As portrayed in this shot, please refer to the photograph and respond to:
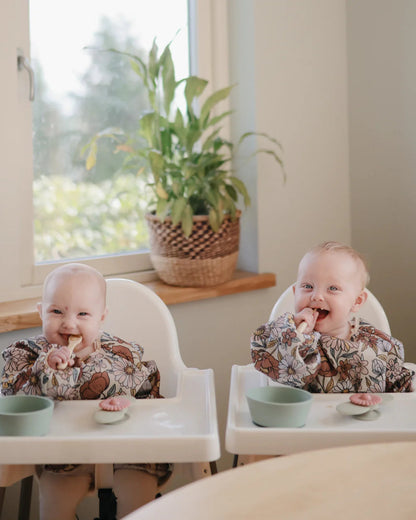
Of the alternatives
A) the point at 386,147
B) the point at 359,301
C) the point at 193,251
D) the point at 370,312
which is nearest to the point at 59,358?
the point at 359,301

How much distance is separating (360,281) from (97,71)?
4.02 feet

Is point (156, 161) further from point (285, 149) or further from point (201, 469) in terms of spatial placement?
point (201, 469)

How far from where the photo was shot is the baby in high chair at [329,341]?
1574mm

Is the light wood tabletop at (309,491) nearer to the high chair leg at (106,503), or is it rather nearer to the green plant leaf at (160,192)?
the high chair leg at (106,503)

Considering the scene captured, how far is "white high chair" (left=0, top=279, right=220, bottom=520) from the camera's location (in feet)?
4.34

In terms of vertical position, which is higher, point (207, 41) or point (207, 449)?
point (207, 41)

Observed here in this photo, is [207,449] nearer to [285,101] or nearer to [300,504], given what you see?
[300,504]

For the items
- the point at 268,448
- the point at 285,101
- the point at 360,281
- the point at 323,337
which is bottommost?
the point at 268,448

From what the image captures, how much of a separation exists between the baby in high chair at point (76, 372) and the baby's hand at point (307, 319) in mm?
367

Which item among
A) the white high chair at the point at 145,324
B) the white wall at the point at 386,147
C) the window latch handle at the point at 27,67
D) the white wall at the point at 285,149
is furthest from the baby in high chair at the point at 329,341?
the window latch handle at the point at 27,67

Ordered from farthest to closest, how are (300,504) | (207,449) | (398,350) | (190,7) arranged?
(190,7), (398,350), (207,449), (300,504)

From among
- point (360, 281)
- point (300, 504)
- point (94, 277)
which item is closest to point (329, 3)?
point (360, 281)

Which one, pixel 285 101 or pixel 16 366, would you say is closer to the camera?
pixel 16 366

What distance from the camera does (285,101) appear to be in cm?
267
